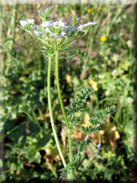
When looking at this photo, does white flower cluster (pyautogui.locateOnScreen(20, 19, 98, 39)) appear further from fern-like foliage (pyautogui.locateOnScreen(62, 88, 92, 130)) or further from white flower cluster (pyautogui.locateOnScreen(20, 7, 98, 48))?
fern-like foliage (pyautogui.locateOnScreen(62, 88, 92, 130))

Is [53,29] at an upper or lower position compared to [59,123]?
upper

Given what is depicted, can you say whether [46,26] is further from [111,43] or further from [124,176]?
[111,43]

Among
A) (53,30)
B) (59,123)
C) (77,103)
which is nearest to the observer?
(53,30)

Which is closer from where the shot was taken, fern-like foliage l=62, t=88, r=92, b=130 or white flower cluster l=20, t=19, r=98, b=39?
white flower cluster l=20, t=19, r=98, b=39

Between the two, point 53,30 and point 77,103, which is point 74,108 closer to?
point 77,103

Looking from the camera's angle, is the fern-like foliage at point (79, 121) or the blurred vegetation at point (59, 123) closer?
the fern-like foliage at point (79, 121)

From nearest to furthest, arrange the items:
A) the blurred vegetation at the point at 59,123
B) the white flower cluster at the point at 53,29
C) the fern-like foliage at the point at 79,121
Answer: the white flower cluster at the point at 53,29
the fern-like foliage at the point at 79,121
the blurred vegetation at the point at 59,123

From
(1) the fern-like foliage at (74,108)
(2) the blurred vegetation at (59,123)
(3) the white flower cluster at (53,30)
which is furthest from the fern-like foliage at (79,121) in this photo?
(2) the blurred vegetation at (59,123)

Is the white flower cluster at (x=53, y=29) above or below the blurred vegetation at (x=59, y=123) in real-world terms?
above

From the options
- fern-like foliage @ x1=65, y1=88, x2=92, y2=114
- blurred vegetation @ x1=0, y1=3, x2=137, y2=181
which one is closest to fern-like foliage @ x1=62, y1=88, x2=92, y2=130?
fern-like foliage @ x1=65, y1=88, x2=92, y2=114

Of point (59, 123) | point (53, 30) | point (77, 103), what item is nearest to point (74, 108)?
point (77, 103)

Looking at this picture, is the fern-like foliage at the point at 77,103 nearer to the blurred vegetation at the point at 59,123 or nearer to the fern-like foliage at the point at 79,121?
the fern-like foliage at the point at 79,121

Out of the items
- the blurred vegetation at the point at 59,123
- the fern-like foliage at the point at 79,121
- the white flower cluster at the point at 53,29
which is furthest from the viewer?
the blurred vegetation at the point at 59,123
